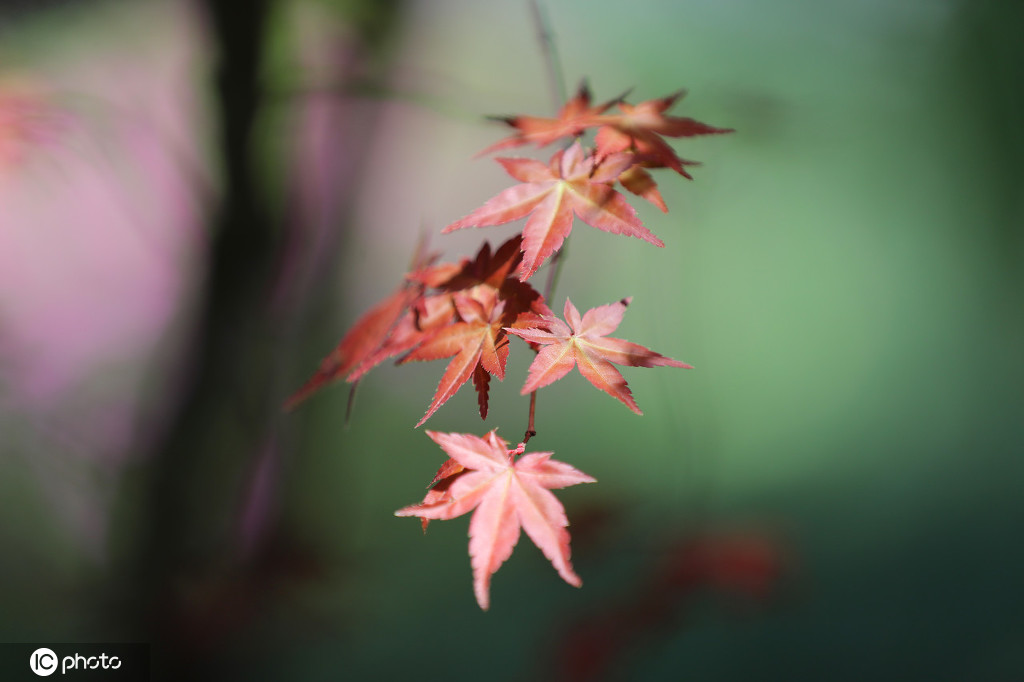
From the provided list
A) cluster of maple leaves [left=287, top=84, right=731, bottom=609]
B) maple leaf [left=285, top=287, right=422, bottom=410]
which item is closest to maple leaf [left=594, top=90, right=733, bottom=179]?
cluster of maple leaves [left=287, top=84, right=731, bottom=609]

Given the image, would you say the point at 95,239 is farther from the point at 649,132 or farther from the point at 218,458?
the point at 649,132

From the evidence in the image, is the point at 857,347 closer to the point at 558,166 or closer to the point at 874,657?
the point at 874,657

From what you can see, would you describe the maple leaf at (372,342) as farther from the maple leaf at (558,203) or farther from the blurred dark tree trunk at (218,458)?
the blurred dark tree trunk at (218,458)

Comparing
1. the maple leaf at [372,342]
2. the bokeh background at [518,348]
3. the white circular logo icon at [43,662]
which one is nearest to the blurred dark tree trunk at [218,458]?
the bokeh background at [518,348]

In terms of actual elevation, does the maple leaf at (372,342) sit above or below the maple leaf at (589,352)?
above

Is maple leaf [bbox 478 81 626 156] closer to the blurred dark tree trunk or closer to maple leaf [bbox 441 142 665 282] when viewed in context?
maple leaf [bbox 441 142 665 282]

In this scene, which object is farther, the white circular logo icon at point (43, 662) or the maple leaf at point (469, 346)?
the white circular logo icon at point (43, 662)

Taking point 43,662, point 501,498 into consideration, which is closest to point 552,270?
point 501,498
